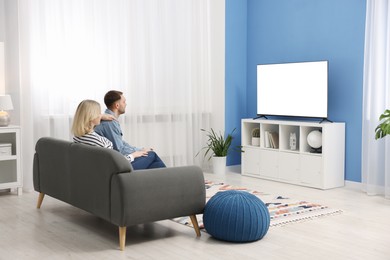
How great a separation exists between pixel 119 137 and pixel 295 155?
238cm

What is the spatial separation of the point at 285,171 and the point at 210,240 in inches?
104

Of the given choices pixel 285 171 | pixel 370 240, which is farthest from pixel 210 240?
pixel 285 171

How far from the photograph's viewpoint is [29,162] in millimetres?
5914

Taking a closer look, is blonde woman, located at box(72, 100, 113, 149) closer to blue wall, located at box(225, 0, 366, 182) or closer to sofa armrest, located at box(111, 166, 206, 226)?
sofa armrest, located at box(111, 166, 206, 226)

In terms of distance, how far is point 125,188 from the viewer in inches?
144

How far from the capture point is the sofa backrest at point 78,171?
381cm

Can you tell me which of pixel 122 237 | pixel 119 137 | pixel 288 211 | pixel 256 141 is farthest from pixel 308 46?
pixel 122 237

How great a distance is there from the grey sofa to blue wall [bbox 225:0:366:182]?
8.84ft

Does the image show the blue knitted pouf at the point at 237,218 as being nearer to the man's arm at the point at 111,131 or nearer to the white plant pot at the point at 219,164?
the man's arm at the point at 111,131

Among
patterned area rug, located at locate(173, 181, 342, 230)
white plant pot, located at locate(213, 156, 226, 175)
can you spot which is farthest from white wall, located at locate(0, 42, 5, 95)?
white plant pot, located at locate(213, 156, 226, 175)

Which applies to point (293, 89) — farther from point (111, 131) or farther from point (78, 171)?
point (78, 171)

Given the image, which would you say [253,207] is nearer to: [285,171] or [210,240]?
[210,240]

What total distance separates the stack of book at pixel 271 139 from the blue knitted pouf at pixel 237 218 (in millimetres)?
2749

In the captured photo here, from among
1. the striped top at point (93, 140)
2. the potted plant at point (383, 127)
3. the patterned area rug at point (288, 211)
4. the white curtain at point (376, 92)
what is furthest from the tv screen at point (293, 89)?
the striped top at point (93, 140)
